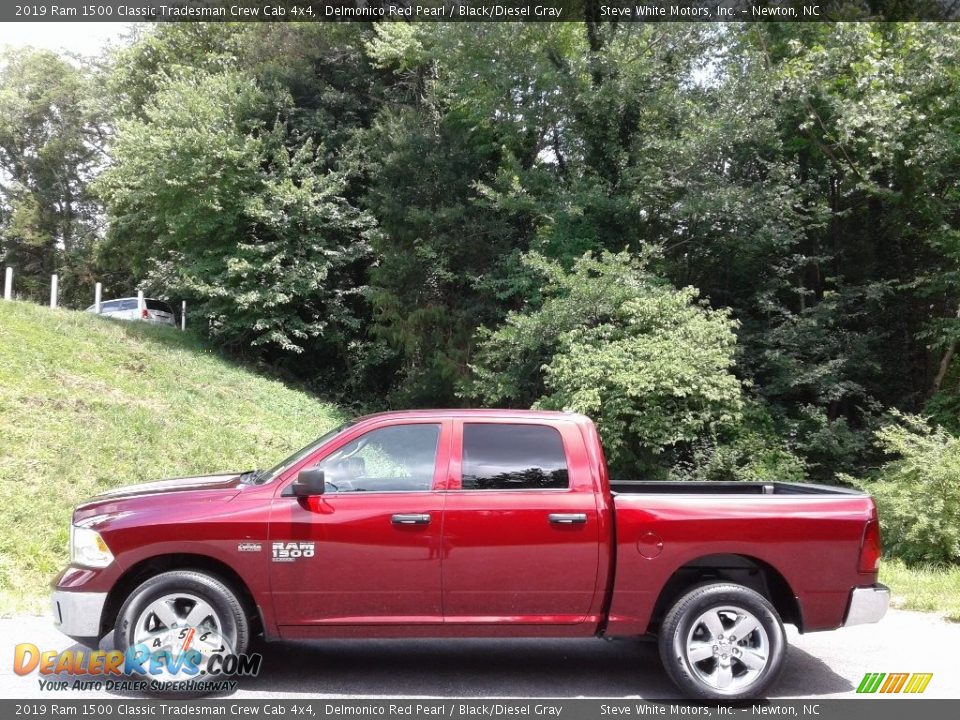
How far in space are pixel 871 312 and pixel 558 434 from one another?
1623 centimetres

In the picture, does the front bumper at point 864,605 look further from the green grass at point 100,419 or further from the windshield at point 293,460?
the green grass at point 100,419

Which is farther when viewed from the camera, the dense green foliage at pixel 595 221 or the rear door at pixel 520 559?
the dense green foliage at pixel 595 221

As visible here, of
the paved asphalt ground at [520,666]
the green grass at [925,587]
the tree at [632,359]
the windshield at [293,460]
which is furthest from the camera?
the tree at [632,359]

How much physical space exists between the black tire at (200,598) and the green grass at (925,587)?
653cm

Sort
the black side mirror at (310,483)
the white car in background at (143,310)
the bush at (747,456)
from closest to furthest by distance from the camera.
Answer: the black side mirror at (310,483) < the bush at (747,456) < the white car in background at (143,310)

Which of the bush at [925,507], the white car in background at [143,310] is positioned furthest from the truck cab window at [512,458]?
the white car in background at [143,310]

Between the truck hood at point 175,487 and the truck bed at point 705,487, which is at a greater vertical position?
the truck hood at point 175,487

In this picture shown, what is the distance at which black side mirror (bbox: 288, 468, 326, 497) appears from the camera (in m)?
5.30

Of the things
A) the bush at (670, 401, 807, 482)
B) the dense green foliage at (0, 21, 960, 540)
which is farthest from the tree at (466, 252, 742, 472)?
the bush at (670, 401, 807, 482)

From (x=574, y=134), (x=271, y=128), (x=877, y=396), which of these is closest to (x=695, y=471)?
(x=877, y=396)

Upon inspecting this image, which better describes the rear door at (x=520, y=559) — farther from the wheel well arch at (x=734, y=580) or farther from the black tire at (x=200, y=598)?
the black tire at (x=200, y=598)

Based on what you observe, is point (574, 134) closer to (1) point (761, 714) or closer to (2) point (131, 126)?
(2) point (131, 126)

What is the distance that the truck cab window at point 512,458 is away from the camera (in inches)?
222

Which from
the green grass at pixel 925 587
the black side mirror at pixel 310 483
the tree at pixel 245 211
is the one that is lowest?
the green grass at pixel 925 587
